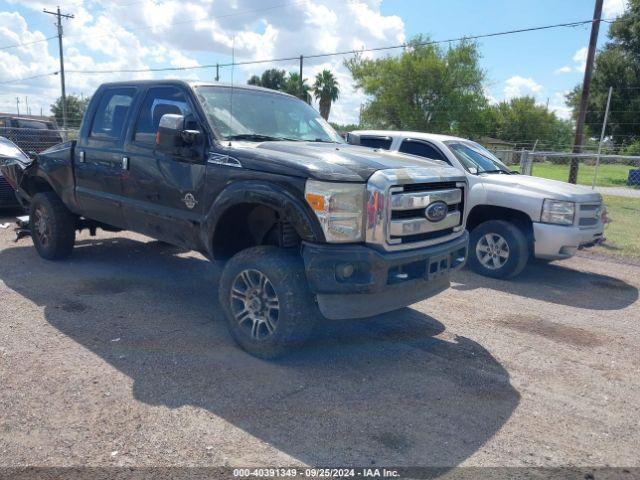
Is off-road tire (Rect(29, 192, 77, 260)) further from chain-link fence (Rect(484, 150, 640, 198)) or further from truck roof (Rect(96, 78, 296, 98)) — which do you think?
chain-link fence (Rect(484, 150, 640, 198))

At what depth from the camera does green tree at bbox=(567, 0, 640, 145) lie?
108ft

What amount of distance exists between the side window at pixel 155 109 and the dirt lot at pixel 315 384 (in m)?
1.67

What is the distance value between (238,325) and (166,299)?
160 cm

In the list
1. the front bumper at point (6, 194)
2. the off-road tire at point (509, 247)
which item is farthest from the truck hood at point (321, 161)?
the front bumper at point (6, 194)

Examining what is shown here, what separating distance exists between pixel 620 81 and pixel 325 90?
Result: 22.8 m

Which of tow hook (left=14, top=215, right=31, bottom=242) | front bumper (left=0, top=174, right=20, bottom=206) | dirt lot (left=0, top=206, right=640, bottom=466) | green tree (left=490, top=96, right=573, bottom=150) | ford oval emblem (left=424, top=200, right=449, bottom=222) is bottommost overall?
dirt lot (left=0, top=206, right=640, bottom=466)

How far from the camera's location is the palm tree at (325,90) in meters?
Result: 46.6

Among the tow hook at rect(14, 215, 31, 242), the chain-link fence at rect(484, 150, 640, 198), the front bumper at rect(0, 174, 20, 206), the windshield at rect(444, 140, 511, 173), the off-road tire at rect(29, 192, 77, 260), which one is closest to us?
the off-road tire at rect(29, 192, 77, 260)

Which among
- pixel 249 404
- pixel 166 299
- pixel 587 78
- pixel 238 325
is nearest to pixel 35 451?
pixel 249 404

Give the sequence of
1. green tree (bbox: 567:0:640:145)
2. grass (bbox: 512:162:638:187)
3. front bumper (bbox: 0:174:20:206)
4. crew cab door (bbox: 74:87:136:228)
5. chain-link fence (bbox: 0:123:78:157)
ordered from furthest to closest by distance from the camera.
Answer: green tree (bbox: 567:0:640:145)
grass (bbox: 512:162:638:187)
chain-link fence (bbox: 0:123:78:157)
front bumper (bbox: 0:174:20:206)
crew cab door (bbox: 74:87:136:228)

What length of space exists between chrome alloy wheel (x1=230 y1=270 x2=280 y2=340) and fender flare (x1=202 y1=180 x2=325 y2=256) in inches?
19.4

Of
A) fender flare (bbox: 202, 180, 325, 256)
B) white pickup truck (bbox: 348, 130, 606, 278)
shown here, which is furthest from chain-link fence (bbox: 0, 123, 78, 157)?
fender flare (bbox: 202, 180, 325, 256)

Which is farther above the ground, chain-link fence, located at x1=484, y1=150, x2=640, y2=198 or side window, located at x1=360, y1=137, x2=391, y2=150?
side window, located at x1=360, y1=137, x2=391, y2=150

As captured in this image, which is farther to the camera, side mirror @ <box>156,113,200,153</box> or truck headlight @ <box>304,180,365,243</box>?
side mirror @ <box>156,113,200,153</box>
